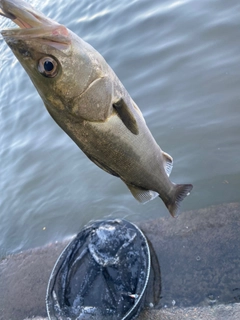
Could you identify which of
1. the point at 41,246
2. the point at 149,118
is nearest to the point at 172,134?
the point at 149,118

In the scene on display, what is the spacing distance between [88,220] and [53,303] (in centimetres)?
166

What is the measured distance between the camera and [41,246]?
5.30m

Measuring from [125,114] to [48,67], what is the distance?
1.90ft

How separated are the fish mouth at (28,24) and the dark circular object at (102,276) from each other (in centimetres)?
255

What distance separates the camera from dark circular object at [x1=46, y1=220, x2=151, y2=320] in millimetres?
3697

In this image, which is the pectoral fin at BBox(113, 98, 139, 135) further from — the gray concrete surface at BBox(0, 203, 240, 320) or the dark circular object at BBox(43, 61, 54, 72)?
the gray concrete surface at BBox(0, 203, 240, 320)

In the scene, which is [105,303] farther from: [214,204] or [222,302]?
[214,204]

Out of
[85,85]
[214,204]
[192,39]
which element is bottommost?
[214,204]

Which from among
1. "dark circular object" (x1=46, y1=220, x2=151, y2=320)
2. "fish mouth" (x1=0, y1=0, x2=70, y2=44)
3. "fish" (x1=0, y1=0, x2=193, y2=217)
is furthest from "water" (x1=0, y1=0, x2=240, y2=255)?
"fish mouth" (x1=0, y1=0, x2=70, y2=44)

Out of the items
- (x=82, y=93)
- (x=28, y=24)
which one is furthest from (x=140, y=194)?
(x=28, y=24)

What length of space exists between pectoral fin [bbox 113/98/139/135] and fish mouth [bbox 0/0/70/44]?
521 millimetres

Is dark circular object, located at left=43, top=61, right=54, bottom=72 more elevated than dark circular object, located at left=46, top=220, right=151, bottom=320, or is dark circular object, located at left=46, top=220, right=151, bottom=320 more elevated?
dark circular object, located at left=43, top=61, right=54, bottom=72

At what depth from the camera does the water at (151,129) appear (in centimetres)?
512

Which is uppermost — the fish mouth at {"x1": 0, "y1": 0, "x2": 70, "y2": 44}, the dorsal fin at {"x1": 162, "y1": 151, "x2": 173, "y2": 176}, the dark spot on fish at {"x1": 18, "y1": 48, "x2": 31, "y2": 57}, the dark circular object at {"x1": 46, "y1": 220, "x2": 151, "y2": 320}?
the fish mouth at {"x1": 0, "y1": 0, "x2": 70, "y2": 44}
